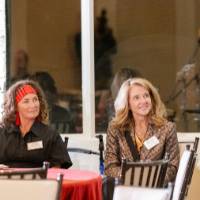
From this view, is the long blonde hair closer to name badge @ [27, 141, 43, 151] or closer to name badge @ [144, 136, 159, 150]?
name badge @ [144, 136, 159, 150]

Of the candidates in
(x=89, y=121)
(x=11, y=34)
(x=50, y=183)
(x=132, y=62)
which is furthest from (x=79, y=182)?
(x=11, y=34)

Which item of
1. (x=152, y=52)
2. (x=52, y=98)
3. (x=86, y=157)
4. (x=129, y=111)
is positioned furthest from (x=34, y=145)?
(x=152, y=52)

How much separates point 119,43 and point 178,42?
0.55m

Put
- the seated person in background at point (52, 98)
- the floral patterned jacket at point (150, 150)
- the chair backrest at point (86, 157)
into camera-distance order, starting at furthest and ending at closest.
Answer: the seated person in background at point (52, 98) → the chair backrest at point (86, 157) → the floral patterned jacket at point (150, 150)

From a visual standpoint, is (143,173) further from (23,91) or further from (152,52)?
(152,52)

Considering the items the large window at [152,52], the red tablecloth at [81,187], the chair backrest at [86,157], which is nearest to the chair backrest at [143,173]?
the red tablecloth at [81,187]

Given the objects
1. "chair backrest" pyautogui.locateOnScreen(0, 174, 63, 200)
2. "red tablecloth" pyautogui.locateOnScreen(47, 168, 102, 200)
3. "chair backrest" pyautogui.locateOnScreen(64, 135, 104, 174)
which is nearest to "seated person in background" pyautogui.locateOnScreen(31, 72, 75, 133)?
"chair backrest" pyautogui.locateOnScreen(64, 135, 104, 174)

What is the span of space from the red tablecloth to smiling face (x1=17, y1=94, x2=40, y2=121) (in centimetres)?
64

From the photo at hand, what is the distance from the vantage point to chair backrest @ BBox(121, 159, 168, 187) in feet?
8.63

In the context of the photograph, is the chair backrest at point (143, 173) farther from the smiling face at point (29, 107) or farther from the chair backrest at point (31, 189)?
the smiling face at point (29, 107)

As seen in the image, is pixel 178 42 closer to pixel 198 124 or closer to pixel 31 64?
pixel 198 124

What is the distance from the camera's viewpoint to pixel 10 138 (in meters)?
3.56

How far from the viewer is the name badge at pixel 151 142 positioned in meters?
3.44

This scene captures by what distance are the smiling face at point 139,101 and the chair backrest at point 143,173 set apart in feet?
2.45
